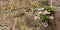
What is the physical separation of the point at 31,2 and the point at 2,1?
569mm

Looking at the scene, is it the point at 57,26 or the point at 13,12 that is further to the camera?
the point at 13,12

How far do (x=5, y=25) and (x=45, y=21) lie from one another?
69 cm

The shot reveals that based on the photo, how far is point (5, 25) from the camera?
9.53 ft

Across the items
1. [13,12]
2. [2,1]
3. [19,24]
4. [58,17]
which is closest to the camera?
[58,17]

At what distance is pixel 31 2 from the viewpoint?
10.4 ft

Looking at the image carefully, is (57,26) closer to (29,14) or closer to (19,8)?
(29,14)

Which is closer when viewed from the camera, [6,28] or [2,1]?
[6,28]

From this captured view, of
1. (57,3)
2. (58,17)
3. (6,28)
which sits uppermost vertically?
(57,3)

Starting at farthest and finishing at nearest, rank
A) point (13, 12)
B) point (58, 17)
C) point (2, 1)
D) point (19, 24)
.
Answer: point (2, 1) → point (13, 12) → point (19, 24) → point (58, 17)

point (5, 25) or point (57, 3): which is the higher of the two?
point (57, 3)

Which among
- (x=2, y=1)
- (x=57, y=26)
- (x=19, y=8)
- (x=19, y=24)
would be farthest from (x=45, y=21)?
(x=2, y=1)

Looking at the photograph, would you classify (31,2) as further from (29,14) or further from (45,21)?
(45,21)

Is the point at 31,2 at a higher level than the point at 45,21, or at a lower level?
higher

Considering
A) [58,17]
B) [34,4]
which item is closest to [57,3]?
[34,4]
